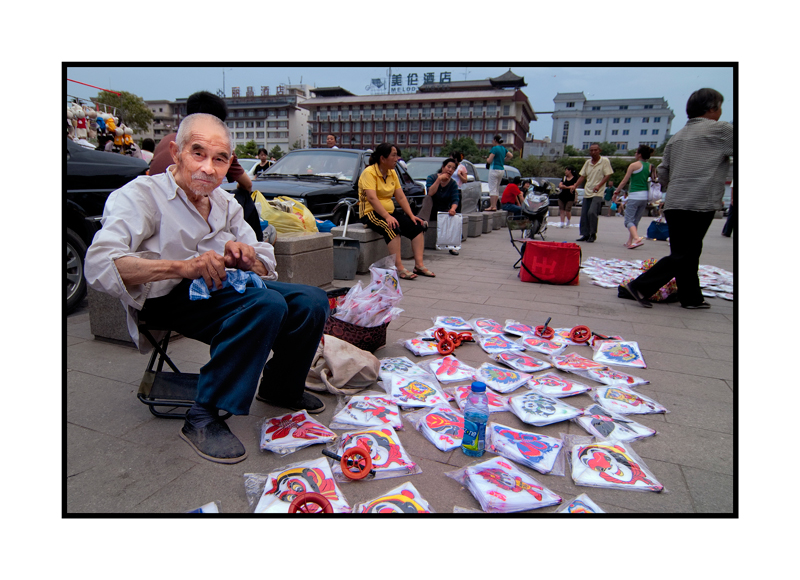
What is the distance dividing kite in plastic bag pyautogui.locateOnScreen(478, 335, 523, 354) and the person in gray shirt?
2.41 metres

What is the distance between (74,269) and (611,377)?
435cm

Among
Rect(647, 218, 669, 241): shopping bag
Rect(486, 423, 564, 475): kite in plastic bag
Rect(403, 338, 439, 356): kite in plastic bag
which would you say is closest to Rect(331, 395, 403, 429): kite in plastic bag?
Rect(486, 423, 564, 475): kite in plastic bag

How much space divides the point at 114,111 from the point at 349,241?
357 centimetres

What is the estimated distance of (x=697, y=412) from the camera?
2.71 metres

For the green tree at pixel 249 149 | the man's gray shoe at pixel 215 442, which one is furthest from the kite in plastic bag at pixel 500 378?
the green tree at pixel 249 149

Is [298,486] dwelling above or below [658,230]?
below

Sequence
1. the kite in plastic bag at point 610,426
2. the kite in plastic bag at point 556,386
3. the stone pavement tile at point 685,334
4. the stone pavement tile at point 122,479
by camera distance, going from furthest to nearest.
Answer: the stone pavement tile at point 685,334, the kite in plastic bag at point 556,386, the kite in plastic bag at point 610,426, the stone pavement tile at point 122,479

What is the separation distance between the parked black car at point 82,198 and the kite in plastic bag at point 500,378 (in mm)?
3446

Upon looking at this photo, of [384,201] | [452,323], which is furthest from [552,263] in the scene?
[452,323]

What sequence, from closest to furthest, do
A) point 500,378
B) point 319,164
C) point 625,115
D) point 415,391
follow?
point 415,391 < point 500,378 < point 319,164 < point 625,115

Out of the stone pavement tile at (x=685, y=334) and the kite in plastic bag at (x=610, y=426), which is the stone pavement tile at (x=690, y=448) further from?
the stone pavement tile at (x=685, y=334)

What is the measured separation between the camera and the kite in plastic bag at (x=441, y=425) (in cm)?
229

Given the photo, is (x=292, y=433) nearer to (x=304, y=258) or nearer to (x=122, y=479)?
(x=122, y=479)

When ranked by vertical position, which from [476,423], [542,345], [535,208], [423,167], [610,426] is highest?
[423,167]
